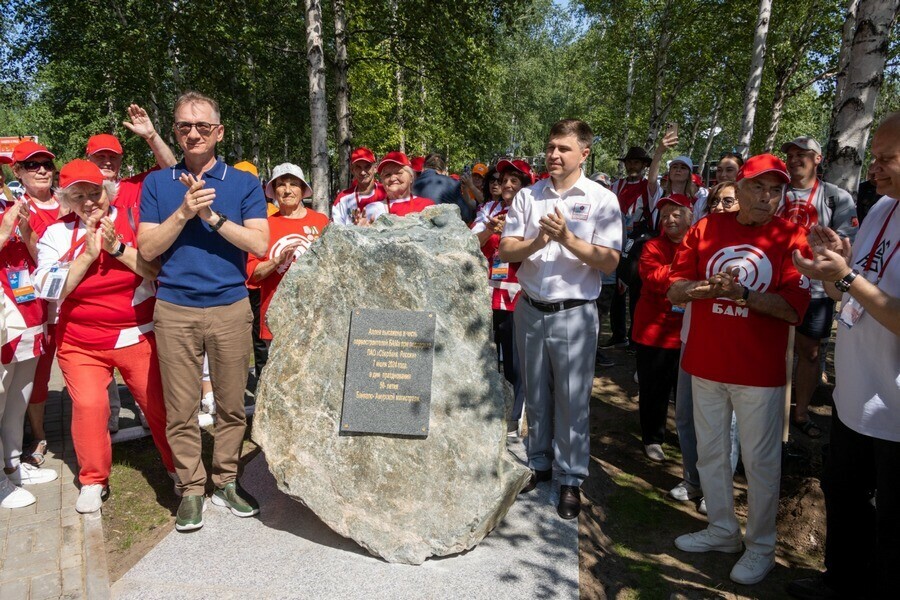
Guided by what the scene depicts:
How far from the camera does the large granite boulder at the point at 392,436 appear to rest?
3.12 meters

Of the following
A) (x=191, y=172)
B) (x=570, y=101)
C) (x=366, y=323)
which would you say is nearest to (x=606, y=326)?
(x=366, y=323)

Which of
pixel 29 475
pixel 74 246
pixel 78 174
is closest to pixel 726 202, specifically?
pixel 78 174

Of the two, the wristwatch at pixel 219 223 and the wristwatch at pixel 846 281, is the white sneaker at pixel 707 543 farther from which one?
the wristwatch at pixel 219 223

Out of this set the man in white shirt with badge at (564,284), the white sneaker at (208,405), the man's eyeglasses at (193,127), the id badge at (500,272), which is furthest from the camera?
the white sneaker at (208,405)

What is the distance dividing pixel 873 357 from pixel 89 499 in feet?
14.1

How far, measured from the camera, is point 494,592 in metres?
2.88

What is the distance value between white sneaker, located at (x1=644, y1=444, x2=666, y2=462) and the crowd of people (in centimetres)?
48

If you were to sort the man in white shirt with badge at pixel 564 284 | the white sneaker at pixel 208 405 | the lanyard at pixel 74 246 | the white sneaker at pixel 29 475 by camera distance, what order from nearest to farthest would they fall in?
the man in white shirt with badge at pixel 564 284, the lanyard at pixel 74 246, the white sneaker at pixel 29 475, the white sneaker at pixel 208 405

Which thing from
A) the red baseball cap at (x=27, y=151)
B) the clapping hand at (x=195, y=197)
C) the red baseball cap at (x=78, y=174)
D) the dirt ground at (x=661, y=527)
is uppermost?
the red baseball cap at (x=27, y=151)

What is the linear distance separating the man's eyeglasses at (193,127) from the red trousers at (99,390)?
4.29ft

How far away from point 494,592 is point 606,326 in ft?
20.2

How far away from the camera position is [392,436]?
320 centimetres

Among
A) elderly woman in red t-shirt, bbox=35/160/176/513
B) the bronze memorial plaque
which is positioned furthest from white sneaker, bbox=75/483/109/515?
the bronze memorial plaque

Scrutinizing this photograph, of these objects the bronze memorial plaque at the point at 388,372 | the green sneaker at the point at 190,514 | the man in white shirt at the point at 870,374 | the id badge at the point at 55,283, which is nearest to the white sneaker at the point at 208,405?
the green sneaker at the point at 190,514
